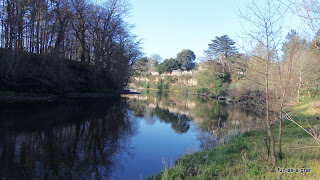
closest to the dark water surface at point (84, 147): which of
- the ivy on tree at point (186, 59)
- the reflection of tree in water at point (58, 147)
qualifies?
the reflection of tree in water at point (58, 147)

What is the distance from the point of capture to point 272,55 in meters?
3.81

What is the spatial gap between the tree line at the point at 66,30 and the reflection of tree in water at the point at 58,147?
37.9ft

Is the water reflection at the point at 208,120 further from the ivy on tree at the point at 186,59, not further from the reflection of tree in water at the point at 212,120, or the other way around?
the ivy on tree at the point at 186,59

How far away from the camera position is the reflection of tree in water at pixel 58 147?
522 cm

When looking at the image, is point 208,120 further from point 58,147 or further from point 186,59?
point 186,59

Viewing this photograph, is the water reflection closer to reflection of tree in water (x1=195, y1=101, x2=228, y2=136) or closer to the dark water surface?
reflection of tree in water (x1=195, y1=101, x2=228, y2=136)

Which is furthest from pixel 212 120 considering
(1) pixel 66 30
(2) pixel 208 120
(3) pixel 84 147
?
(1) pixel 66 30

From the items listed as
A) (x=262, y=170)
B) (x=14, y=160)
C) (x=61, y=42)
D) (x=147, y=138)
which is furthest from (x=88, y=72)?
(x=262, y=170)

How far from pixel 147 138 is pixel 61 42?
23.6 metres

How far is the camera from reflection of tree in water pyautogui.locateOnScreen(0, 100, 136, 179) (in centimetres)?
522

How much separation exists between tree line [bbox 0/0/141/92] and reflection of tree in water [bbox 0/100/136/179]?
455 inches

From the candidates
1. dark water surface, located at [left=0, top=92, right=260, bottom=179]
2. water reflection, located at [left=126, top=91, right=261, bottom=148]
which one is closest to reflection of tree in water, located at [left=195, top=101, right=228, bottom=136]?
water reflection, located at [left=126, top=91, right=261, bottom=148]

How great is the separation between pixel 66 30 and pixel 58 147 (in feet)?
75.8

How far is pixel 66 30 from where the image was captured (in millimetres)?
26484
